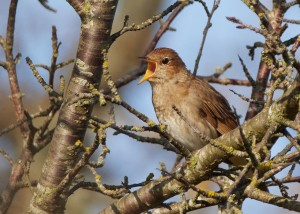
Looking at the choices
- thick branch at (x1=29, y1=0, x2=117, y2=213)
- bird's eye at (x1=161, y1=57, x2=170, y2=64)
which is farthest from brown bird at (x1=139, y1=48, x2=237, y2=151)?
thick branch at (x1=29, y1=0, x2=117, y2=213)

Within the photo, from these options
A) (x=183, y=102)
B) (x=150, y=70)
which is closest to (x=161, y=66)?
(x=150, y=70)

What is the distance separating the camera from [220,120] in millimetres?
5586

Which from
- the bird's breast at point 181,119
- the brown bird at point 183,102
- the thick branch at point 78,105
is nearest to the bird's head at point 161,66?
the brown bird at point 183,102

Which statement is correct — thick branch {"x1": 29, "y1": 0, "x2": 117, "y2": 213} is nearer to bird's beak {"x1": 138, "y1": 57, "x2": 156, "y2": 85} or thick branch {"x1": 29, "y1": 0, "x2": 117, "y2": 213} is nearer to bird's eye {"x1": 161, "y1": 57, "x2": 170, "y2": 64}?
bird's beak {"x1": 138, "y1": 57, "x2": 156, "y2": 85}

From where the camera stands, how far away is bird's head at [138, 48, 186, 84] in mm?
5684

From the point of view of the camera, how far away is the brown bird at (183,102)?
520 cm

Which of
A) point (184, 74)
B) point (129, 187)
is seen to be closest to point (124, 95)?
point (184, 74)

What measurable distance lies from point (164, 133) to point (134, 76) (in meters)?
1.97

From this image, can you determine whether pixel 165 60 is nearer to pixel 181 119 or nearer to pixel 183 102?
pixel 183 102

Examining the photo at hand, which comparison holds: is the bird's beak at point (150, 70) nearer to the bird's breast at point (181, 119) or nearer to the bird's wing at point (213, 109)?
the bird's breast at point (181, 119)

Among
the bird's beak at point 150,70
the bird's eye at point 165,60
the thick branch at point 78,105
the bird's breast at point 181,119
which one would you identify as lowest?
the thick branch at point 78,105

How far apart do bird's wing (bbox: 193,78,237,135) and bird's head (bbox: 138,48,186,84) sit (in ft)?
0.69

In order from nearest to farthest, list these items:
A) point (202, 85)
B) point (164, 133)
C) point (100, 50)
Answer: point (164, 133)
point (100, 50)
point (202, 85)

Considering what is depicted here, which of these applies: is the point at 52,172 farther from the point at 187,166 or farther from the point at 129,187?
the point at 187,166
